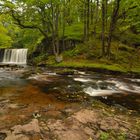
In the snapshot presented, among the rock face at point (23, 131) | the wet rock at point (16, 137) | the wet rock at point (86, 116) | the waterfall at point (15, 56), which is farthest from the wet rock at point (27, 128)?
the waterfall at point (15, 56)

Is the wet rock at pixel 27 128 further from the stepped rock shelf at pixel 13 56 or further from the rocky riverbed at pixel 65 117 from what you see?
the stepped rock shelf at pixel 13 56

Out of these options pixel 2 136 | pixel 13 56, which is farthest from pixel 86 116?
pixel 13 56

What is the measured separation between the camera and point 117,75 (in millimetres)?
19438

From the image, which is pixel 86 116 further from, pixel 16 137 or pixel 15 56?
pixel 15 56

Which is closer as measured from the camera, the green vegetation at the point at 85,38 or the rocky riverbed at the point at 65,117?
the rocky riverbed at the point at 65,117

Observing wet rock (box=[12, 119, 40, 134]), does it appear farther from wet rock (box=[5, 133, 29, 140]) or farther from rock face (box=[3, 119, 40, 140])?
wet rock (box=[5, 133, 29, 140])

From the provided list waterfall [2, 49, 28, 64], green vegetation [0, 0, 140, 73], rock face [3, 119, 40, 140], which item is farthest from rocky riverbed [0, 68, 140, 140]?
waterfall [2, 49, 28, 64]

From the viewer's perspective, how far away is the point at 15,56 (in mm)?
34062

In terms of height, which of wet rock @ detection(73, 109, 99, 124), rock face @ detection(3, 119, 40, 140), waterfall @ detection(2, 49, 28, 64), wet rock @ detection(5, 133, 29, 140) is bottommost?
wet rock @ detection(5, 133, 29, 140)

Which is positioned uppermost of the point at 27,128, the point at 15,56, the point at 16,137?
the point at 15,56

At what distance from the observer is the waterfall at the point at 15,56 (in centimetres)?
3347

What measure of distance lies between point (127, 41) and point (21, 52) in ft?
49.1

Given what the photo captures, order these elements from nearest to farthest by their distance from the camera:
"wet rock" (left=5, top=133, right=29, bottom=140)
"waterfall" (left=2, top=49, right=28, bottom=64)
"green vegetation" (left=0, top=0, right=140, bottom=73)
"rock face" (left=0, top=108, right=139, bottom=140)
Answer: "wet rock" (left=5, top=133, right=29, bottom=140) → "rock face" (left=0, top=108, right=139, bottom=140) → "green vegetation" (left=0, top=0, right=140, bottom=73) → "waterfall" (left=2, top=49, right=28, bottom=64)

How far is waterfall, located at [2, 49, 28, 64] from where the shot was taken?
1318 inches
